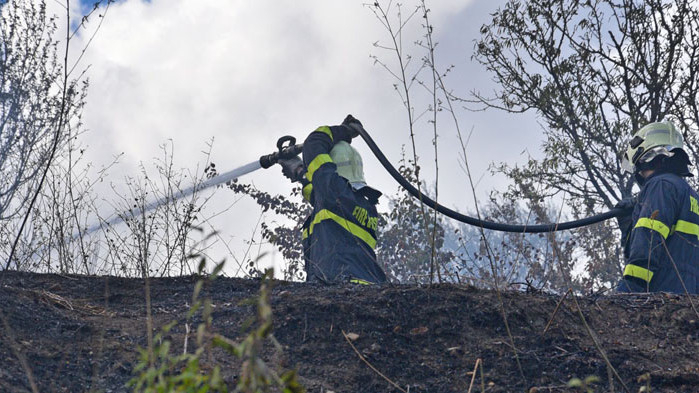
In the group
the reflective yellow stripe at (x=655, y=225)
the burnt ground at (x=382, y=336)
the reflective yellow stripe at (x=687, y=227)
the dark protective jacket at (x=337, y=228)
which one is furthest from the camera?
the dark protective jacket at (x=337, y=228)

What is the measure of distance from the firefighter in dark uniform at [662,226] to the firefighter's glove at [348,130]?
2416 mm

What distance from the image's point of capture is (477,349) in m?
3.53

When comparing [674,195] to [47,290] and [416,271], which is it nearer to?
[47,290]

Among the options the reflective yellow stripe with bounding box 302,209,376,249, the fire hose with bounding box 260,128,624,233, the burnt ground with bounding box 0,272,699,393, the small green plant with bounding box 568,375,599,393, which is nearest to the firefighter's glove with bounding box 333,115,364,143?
the fire hose with bounding box 260,128,624,233

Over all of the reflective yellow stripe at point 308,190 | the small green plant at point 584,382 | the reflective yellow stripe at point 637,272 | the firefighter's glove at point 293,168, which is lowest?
the small green plant at point 584,382

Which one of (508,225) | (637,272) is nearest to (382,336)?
(637,272)

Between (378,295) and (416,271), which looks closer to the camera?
(378,295)

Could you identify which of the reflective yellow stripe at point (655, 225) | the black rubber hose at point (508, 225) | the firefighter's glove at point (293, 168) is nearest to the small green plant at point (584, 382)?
the reflective yellow stripe at point (655, 225)

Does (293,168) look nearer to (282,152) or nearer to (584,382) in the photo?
(282,152)

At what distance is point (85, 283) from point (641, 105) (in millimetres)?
Result: 7020

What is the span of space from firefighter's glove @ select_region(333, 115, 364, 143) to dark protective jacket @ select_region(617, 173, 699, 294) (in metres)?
2.54

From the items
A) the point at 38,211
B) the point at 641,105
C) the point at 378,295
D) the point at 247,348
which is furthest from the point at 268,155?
the point at 247,348

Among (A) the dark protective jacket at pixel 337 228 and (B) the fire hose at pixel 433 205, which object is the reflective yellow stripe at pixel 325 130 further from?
(B) the fire hose at pixel 433 205

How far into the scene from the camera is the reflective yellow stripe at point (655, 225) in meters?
5.42
